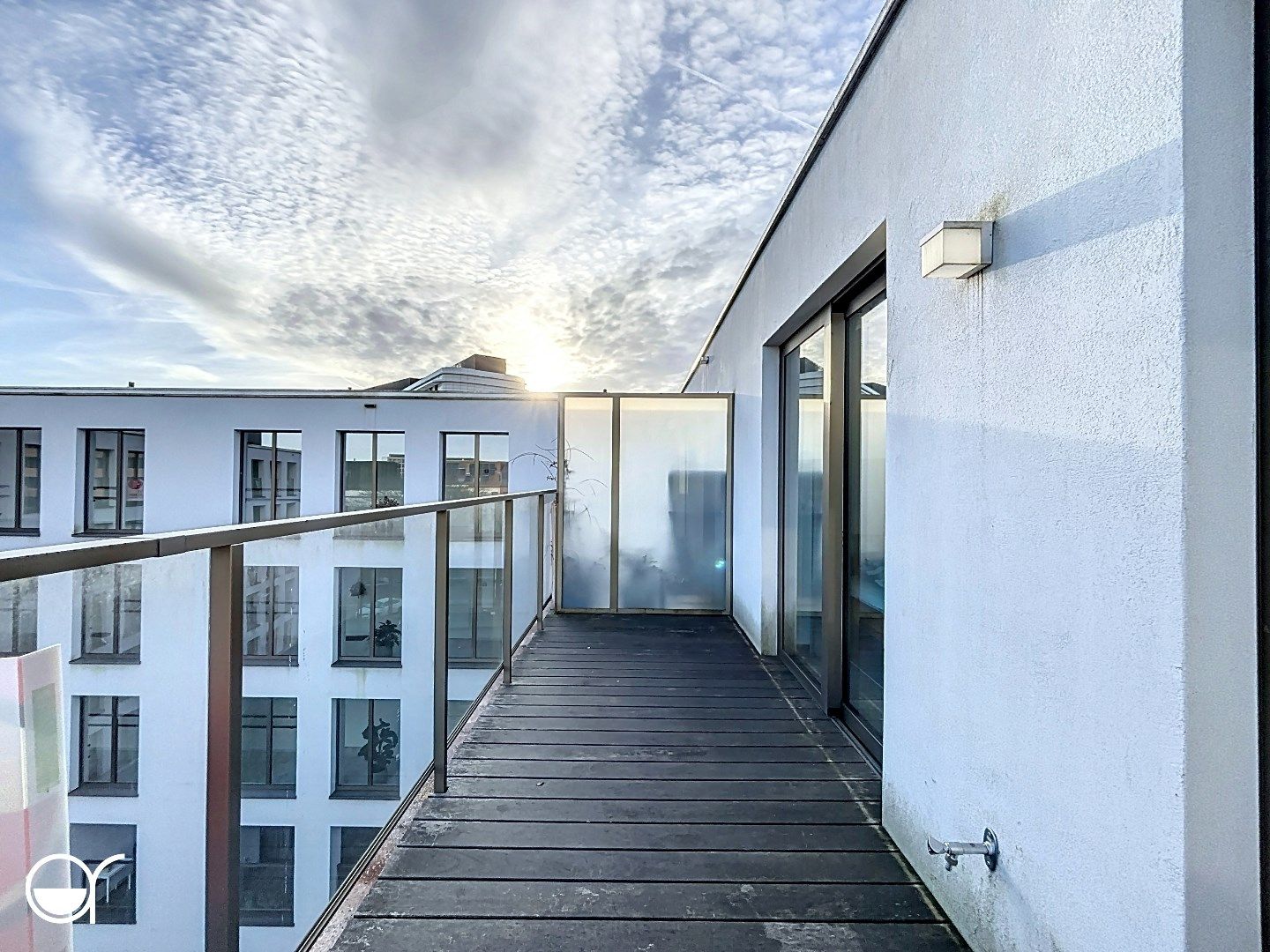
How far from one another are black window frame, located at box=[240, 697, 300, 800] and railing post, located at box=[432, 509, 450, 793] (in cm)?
77

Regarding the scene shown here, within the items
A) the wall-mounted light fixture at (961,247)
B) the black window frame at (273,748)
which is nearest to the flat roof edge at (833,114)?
the wall-mounted light fixture at (961,247)

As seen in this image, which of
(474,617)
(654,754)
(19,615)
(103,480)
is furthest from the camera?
(103,480)

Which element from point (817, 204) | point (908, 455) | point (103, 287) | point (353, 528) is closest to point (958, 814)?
point (908, 455)

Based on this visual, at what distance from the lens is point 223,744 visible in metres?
1.07

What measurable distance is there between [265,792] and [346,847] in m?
0.73

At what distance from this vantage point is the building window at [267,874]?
1.12m

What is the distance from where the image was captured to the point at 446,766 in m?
2.40

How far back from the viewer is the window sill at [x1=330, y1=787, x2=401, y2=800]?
1841 millimetres

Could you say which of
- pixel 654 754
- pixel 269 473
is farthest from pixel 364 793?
pixel 269 473

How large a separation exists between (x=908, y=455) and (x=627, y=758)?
165cm

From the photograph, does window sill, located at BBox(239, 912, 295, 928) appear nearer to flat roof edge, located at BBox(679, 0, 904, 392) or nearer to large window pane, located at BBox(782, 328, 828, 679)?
large window pane, located at BBox(782, 328, 828, 679)

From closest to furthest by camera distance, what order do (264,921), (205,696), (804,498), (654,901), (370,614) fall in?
(205,696) < (264,921) < (654,901) < (370,614) < (804,498)

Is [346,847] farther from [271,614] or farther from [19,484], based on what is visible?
[19,484]

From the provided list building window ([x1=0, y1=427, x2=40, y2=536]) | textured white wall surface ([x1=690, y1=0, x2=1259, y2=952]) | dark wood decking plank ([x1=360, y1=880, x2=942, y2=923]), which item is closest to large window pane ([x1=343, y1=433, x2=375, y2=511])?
building window ([x1=0, y1=427, x2=40, y2=536])
